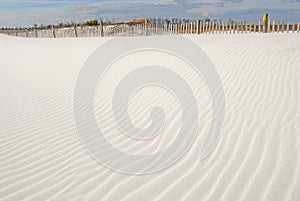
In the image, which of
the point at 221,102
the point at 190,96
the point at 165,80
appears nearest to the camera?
the point at 221,102

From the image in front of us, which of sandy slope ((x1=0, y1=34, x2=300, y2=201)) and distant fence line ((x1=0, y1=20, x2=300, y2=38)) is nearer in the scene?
sandy slope ((x1=0, y1=34, x2=300, y2=201))

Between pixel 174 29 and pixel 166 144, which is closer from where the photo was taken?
pixel 166 144

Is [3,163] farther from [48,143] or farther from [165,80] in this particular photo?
[165,80]

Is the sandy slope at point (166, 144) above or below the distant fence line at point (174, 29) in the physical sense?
below

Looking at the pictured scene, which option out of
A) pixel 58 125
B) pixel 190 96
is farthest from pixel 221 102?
pixel 58 125

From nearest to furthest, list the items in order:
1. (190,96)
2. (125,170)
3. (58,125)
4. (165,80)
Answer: (125,170), (58,125), (190,96), (165,80)

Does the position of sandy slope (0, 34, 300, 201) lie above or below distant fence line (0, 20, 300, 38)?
below

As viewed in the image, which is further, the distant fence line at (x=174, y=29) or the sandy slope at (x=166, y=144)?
the distant fence line at (x=174, y=29)

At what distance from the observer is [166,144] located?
382 centimetres

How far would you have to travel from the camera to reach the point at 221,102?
517 cm

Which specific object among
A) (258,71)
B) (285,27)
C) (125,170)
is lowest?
→ (125,170)

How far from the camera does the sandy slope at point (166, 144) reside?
276 centimetres

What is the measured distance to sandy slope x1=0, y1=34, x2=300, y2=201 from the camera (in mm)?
2764

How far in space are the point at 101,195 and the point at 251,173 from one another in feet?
5.78
